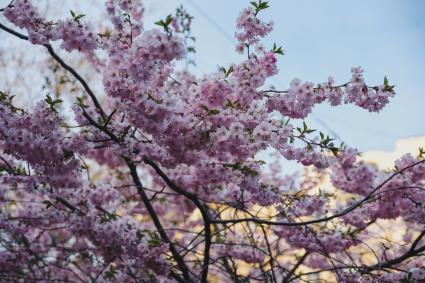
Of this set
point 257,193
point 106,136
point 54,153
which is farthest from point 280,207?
point 54,153

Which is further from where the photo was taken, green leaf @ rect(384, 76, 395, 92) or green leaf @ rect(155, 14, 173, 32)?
green leaf @ rect(384, 76, 395, 92)

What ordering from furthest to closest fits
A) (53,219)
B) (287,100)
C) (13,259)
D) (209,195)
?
1. (209,195)
2. (13,259)
3. (53,219)
4. (287,100)

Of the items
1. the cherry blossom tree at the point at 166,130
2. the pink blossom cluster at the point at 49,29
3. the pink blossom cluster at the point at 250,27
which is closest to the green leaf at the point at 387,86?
the cherry blossom tree at the point at 166,130

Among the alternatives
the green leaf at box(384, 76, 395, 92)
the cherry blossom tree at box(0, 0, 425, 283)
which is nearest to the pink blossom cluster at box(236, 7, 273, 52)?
the cherry blossom tree at box(0, 0, 425, 283)

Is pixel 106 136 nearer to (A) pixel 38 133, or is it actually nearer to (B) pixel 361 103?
(A) pixel 38 133

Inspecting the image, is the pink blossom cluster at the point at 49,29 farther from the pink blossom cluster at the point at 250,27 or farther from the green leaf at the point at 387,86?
the green leaf at the point at 387,86

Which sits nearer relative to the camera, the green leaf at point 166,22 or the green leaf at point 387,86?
the green leaf at point 166,22

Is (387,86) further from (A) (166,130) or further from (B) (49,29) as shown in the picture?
(B) (49,29)

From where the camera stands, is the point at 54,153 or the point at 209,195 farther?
the point at 209,195

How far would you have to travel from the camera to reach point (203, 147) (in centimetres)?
337

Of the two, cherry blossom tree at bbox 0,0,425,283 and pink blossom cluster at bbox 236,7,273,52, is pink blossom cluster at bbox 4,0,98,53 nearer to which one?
cherry blossom tree at bbox 0,0,425,283

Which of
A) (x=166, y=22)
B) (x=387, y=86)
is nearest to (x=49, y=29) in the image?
(x=166, y=22)

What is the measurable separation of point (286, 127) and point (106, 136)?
4.70 ft

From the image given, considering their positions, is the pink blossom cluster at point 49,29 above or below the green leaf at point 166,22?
above
